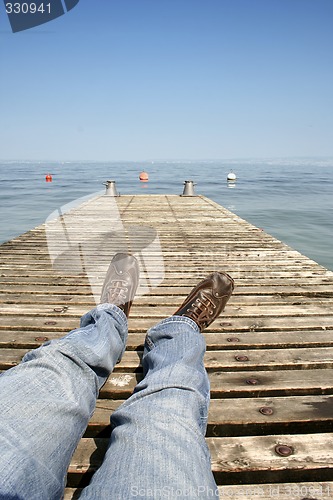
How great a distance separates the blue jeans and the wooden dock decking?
0.92 feet

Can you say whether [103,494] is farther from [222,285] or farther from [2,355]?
[222,285]

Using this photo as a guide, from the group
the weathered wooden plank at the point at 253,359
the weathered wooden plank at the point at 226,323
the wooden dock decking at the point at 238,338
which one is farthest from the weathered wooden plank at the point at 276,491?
the weathered wooden plank at the point at 226,323

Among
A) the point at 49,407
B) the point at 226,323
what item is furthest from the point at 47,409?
the point at 226,323

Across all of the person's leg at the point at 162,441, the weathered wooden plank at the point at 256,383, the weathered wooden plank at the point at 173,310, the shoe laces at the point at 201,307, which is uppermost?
the person's leg at the point at 162,441

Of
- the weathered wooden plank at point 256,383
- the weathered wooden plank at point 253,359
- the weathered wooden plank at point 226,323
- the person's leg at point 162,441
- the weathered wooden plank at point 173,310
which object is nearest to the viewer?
the person's leg at point 162,441

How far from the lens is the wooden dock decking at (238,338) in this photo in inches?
59.7

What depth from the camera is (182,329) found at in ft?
6.61

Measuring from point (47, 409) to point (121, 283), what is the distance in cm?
141

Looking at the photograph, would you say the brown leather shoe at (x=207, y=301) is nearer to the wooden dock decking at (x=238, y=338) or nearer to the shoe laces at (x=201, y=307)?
Answer: the shoe laces at (x=201, y=307)

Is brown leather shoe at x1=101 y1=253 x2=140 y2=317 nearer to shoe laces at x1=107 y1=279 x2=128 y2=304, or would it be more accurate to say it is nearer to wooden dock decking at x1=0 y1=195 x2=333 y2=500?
shoe laces at x1=107 y1=279 x2=128 y2=304

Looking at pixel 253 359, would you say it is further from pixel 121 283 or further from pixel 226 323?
pixel 121 283

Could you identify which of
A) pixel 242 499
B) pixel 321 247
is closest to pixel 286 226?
pixel 321 247

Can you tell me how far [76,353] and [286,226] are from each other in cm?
1389

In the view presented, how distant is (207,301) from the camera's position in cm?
261
